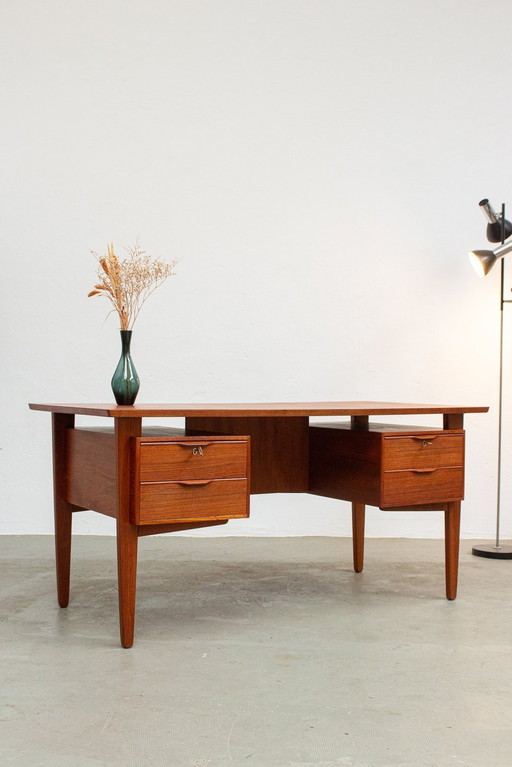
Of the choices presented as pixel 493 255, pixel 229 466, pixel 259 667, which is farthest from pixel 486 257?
pixel 259 667

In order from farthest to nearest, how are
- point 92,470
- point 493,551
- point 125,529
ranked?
point 493,551
point 92,470
point 125,529

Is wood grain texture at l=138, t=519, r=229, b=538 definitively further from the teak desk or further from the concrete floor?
the concrete floor

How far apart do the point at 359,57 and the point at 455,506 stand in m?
2.38

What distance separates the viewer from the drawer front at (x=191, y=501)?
2178 mm

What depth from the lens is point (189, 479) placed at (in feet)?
7.32

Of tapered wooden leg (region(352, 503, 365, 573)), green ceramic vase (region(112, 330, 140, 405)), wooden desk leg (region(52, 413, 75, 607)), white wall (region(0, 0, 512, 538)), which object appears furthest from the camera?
white wall (region(0, 0, 512, 538))

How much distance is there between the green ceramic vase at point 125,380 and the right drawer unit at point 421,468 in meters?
0.78

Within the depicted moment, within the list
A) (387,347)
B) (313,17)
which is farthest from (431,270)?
(313,17)

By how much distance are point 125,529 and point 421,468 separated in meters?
0.97

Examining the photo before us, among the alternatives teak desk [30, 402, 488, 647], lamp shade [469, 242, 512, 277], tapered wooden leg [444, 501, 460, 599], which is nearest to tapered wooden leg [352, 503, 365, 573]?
teak desk [30, 402, 488, 647]

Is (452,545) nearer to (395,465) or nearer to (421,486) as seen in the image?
(421,486)

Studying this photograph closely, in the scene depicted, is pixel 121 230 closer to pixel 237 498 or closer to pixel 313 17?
pixel 313 17

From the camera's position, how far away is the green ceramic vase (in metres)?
2.48

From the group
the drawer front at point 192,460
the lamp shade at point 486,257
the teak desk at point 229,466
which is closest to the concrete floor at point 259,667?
the teak desk at point 229,466
